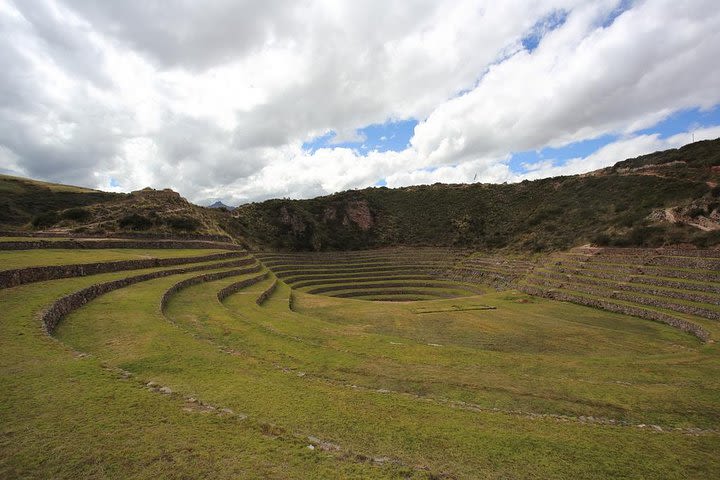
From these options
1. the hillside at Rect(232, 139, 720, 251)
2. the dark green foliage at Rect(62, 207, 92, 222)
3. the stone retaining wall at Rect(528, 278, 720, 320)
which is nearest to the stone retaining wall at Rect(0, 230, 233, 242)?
the dark green foliage at Rect(62, 207, 92, 222)

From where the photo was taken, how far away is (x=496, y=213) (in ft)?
238

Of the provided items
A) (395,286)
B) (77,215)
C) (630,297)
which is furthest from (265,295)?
(630,297)

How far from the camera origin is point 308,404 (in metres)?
8.53

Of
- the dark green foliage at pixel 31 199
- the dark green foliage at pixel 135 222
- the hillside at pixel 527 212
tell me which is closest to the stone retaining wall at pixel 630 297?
the hillside at pixel 527 212

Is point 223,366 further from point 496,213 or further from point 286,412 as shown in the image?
point 496,213

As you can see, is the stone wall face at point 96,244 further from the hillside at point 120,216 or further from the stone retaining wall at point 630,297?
the stone retaining wall at point 630,297

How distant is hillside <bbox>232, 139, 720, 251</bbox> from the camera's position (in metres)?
41.5

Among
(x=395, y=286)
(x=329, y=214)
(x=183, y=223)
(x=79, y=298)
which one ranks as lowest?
(x=395, y=286)

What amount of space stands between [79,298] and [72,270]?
16.8 ft

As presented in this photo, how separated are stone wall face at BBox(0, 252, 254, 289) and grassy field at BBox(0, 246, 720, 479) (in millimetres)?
904

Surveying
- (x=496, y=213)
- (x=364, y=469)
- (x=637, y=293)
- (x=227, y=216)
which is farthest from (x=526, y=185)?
(x=364, y=469)

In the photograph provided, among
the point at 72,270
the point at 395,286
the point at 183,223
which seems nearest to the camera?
the point at 72,270

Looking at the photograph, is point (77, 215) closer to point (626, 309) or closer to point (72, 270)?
point (72, 270)

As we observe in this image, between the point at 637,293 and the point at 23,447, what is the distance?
39149mm
